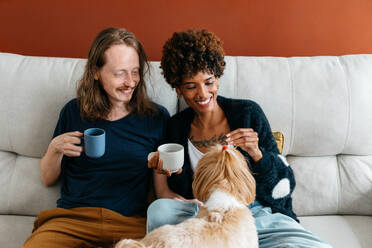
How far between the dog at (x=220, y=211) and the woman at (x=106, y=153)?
Answer: 551mm

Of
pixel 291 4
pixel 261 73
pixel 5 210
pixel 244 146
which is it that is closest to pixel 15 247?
pixel 5 210

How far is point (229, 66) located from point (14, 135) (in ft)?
4.69

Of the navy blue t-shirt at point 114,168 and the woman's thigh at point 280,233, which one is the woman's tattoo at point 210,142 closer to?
the navy blue t-shirt at point 114,168

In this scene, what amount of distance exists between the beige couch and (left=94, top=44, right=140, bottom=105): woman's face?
287 millimetres

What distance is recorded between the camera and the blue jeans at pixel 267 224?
144cm

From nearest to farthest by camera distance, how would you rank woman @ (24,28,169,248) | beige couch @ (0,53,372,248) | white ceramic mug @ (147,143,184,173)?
1. white ceramic mug @ (147,143,184,173)
2. woman @ (24,28,169,248)
3. beige couch @ (0,53,372,248)

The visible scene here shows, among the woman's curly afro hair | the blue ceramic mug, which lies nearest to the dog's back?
the blue ceramic mug

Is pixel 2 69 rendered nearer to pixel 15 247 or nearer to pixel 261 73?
pixel 15 247

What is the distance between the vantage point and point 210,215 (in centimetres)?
126

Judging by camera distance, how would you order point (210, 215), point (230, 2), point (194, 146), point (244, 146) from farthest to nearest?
1. point (230, 2)
2. point (194, 146)
3. point (244, 146)
4. point (210, 215)

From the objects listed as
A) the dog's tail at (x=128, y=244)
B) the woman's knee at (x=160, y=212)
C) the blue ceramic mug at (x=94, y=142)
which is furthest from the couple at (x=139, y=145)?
the dog's tail at (x=128, y=244)

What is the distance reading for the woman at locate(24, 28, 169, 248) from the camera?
1.69 meters

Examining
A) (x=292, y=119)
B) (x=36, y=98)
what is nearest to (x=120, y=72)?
(x=36, y=98)

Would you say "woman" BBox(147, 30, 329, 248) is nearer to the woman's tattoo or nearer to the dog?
the woman's tattoo
